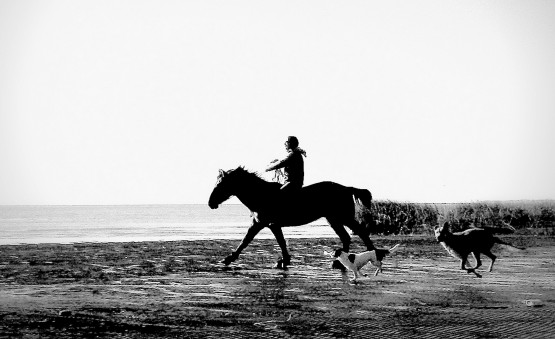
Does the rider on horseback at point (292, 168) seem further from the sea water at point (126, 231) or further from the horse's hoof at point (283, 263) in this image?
the sea water at point (126, 231)

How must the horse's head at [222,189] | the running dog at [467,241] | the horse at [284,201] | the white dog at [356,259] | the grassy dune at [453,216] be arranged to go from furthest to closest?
the grassy dune at [453,216], the horse's head at [222,189], the horse at [284,201], the running dog at [467,241], the white dog at [356,259]

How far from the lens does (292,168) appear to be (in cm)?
1488

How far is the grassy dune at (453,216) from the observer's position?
33.2m

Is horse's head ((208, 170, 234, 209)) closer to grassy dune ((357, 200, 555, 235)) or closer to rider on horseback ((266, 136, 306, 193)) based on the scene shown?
rider on horseback ((266, 136, 306, 193))

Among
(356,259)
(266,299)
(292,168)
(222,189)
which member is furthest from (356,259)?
(222,189)

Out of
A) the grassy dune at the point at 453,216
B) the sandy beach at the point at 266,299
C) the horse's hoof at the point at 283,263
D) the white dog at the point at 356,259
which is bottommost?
the sandy beach at the point at 266,299

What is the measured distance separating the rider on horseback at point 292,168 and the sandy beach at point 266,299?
175 centimetres

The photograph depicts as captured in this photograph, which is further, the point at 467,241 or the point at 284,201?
the point at 284,201

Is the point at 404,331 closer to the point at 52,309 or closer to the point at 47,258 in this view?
the point at 52,309

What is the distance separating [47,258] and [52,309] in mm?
9295

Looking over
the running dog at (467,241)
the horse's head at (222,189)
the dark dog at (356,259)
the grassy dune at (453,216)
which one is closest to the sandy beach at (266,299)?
the dark dog at (356,259)

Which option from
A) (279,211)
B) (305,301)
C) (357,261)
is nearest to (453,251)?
(357,261)

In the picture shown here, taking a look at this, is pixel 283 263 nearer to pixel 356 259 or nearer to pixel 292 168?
pixel 292 168

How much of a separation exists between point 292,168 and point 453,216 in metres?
20.2
